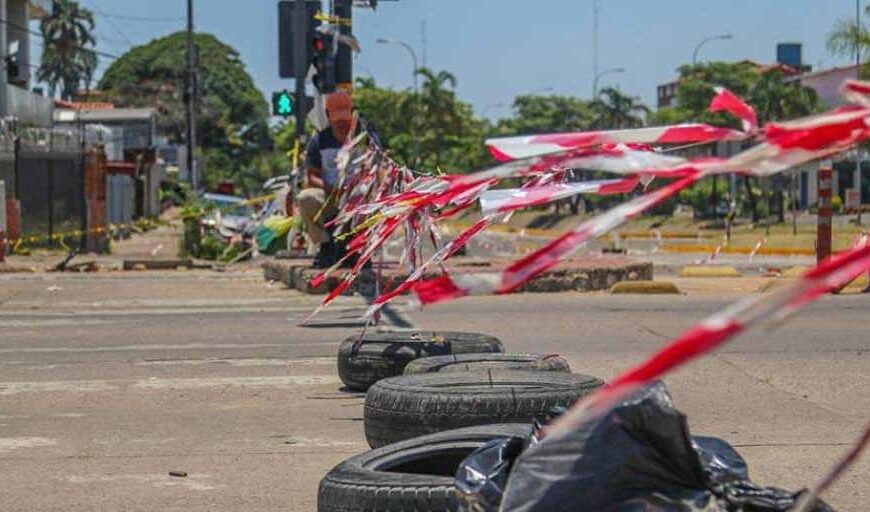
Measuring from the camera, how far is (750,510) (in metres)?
3.77

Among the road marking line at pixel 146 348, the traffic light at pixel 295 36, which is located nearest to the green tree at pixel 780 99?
the traffic light at pixel 295 36

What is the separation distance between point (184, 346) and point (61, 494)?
569 centimetres

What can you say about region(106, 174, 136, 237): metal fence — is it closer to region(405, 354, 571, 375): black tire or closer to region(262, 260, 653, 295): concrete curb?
Answer: region(262, 260, 653, 295): concrete curb

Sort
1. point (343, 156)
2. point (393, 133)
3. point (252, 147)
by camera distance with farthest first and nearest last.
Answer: point (252, 147), point (393, 133), point (343, 156)

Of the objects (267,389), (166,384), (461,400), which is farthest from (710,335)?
(166,384)

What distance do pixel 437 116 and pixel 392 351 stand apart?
68548mm

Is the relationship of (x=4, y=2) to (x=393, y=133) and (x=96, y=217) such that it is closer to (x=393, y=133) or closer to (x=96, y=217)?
(x=96, y=217)

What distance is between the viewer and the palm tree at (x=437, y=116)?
76938mm

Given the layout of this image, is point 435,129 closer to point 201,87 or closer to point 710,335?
point 201,87

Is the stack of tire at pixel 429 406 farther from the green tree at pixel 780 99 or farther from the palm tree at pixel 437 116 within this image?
the palm tree at pixel 437 116

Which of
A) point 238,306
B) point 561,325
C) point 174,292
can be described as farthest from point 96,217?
point 561,325

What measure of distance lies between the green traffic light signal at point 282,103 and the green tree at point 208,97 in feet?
261

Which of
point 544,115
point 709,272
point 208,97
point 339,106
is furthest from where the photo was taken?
point 208,97

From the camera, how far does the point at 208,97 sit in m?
125
